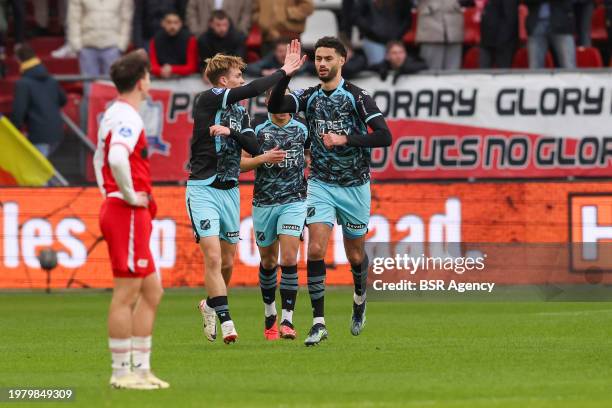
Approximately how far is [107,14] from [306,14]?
3112 millimetres

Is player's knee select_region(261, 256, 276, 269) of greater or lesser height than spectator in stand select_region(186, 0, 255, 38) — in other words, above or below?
below

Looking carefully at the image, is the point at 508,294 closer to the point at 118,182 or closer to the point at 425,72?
the point at 425,72

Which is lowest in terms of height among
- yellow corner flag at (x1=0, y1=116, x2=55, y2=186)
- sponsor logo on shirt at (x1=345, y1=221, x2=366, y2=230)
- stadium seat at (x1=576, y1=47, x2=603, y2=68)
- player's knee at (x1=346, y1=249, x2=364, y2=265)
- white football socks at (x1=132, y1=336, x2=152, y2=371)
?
yellow corner flag at (x1=0, y1=116, x2=55, y2=186)

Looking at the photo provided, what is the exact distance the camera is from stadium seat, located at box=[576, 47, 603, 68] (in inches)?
923

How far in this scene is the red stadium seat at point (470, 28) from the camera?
24.5 metres

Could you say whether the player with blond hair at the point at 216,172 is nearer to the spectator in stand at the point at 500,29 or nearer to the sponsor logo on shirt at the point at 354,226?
the sponsor logo on shirt at the point at 354,226

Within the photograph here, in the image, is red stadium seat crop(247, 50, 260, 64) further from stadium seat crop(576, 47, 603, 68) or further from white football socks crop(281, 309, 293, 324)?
white football socks crop(281, 309, 293, 324)

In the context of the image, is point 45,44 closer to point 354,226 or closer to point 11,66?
point 11,66

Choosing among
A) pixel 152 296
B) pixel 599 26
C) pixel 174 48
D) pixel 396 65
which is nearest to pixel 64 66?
pixel 174 48

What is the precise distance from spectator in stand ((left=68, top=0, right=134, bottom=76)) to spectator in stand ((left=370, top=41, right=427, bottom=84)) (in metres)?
4.21

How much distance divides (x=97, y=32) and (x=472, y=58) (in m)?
5.85

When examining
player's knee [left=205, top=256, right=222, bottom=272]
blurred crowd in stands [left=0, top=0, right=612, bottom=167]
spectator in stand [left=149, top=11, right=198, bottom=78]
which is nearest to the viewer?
player's knee [left=205, top=256, right=222, bottom=272]

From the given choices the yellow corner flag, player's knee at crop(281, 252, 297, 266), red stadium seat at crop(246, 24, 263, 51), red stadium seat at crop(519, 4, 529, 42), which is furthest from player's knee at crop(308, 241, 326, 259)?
red stadium seat at crop(519, 4, 529, 42)

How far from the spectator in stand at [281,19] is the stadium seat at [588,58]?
415 centimetres
